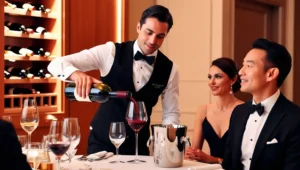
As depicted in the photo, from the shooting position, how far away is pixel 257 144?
2.49 meters

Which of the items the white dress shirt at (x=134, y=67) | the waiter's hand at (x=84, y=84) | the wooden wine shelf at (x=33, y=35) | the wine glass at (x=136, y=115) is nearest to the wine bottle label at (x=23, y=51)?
the wooden wine shelf at (x=33, y=35)

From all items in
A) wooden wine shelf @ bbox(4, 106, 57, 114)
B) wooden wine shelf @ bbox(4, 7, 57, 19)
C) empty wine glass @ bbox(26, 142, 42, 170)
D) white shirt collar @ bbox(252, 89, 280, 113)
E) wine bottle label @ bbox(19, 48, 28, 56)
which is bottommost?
empty wine glass @ bbox(26, 142, 42, 170)

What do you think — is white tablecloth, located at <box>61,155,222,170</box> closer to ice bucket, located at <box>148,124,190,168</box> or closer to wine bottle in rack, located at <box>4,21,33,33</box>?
ice bucket, located at <box>148,124,190,168</box>

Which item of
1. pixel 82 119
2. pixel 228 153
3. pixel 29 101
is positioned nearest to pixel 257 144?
pixel 228 153

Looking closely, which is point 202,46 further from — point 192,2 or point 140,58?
point 140,58

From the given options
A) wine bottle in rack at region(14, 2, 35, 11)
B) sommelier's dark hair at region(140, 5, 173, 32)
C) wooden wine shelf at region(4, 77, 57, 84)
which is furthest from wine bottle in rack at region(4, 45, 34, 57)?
sommelier's dark hair at region(140, 5, 173, 32)

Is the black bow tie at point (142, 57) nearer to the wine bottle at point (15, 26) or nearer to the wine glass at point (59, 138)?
the wine glass at point (59, 138)

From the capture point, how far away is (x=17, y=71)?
4.26 metres

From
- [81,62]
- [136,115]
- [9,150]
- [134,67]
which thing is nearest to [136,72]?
[134,67]

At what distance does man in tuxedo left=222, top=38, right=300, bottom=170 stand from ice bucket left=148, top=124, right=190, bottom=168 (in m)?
0.40

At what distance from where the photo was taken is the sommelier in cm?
294

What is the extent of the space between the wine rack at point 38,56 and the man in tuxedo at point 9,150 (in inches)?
116

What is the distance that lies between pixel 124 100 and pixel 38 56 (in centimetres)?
164

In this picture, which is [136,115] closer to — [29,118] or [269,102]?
[29,118]
